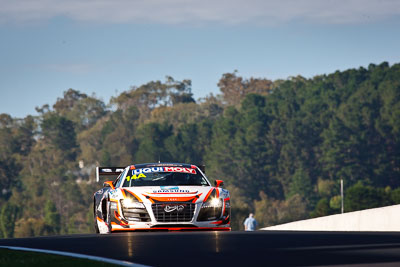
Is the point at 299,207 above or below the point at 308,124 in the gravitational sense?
below

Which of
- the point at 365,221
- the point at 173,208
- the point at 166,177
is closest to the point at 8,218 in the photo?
the point at 365,221

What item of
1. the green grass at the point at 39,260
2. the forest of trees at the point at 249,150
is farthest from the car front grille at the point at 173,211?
the forest of trees at the point at 249,150

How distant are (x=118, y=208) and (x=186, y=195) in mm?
1110

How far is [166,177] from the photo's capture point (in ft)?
58.0

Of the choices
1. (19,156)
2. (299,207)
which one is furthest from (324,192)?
(19,156)

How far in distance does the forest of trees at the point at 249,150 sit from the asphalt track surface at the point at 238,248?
98.4 metres

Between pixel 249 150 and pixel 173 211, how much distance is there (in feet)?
433

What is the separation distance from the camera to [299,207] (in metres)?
130

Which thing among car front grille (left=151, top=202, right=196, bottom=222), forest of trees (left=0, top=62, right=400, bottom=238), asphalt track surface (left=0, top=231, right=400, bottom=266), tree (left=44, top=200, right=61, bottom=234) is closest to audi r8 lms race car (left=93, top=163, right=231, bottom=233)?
car front grille (left=151, top=202, right=196, bottom=222)

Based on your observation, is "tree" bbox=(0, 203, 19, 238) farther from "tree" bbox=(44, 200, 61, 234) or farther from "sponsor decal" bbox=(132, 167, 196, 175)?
"sponsor decal" bbox=(132, 167, 196, 175)

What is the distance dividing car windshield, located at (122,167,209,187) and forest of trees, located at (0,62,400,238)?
95.3 metres

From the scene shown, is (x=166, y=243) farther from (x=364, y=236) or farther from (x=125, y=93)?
(x=125, y=93)

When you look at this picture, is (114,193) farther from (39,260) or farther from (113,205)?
(39,260)

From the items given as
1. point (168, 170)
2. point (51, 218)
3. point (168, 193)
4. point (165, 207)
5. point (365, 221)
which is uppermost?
point (168, 170)
